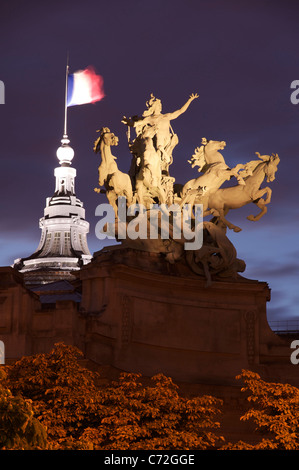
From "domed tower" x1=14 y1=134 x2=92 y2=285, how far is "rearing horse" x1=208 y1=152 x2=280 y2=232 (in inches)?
1200

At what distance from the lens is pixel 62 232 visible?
94.8m

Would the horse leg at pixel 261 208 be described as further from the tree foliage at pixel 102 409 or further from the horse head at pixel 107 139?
the tree foliage at pixel 102 409

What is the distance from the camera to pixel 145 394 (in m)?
42.6

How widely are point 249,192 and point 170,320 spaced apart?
24.5 ft

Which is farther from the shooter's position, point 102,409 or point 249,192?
point 249,192

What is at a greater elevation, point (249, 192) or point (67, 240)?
point (67, 240)

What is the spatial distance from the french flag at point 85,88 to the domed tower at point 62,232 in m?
20.7

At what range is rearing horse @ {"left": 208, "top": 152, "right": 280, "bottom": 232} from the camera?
5991cm

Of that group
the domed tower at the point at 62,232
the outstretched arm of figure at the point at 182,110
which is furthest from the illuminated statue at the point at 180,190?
the domed tower at the point at 62,232

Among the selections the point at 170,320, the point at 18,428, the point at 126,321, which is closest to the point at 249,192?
the point at 170,320

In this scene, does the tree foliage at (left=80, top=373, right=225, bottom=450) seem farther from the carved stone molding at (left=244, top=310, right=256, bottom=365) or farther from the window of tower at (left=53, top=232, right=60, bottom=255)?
the window of tower at (left=53, top=232, right=60, bottom=255)

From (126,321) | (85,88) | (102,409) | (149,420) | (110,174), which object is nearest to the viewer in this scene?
(102,409)

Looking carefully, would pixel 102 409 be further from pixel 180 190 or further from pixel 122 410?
pixel 180 190

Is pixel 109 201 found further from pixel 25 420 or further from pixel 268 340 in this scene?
pixel 25 420
